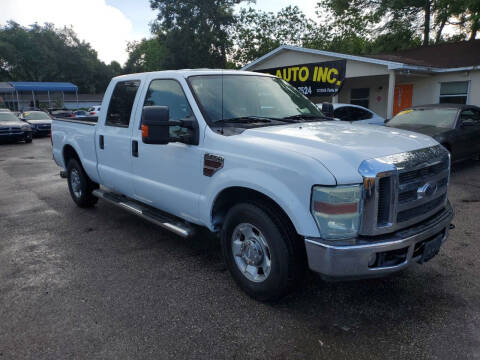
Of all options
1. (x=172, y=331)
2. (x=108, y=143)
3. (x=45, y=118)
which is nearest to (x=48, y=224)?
(x=108, y=143)

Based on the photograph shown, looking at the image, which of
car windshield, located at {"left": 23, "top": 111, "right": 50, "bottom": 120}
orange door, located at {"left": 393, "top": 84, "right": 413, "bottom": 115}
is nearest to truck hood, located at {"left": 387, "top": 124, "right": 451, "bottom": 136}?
orange door, located at {"left": 393, "top": 84, "right": 413, "bottom": 115}

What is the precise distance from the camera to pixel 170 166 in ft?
12.7

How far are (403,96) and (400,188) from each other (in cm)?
1655

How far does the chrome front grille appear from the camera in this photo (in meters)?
2.63

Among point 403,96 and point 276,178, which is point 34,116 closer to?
Result: point 403,96

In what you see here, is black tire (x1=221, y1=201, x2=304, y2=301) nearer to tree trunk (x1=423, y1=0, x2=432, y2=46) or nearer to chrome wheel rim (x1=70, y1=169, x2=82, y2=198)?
chrome wheel rim (x1=70, y1=169, x2=82, y2=198)

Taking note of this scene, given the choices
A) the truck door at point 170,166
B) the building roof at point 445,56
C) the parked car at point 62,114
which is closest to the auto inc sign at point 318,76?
the building roof at point 445,56

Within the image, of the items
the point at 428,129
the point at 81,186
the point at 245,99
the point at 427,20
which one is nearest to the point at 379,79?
the point at 428,129

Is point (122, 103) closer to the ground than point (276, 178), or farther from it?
farther from it

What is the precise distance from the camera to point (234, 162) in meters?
3.18

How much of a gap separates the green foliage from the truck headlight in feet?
233

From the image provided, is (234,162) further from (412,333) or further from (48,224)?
(48,224)

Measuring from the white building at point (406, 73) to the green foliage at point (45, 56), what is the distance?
57.5 metres

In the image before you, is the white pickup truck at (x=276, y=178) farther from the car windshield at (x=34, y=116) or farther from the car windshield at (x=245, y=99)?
the car windshield at (x=34, y=116)
